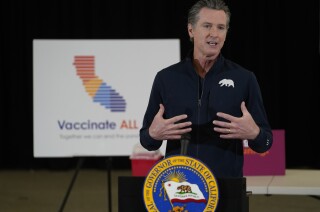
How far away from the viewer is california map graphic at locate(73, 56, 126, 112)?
4.94m

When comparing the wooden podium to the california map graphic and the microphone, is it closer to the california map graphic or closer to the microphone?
the microphone

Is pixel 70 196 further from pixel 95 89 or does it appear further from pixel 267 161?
pixel 267 161

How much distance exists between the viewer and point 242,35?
6.54m

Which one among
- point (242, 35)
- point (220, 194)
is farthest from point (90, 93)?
point (220, 194)

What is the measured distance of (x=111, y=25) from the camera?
21.6 feet

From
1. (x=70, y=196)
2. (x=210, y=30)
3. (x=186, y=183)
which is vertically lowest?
(x=70, y=196)

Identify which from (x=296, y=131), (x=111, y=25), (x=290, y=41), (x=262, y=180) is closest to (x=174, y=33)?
(x=111, y=25)

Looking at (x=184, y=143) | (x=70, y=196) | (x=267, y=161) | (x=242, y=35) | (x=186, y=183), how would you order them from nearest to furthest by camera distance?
(x=186, y=183) < (x=184, y=143) < (x=267, y=161) < (x=70, y=196) < (x=242, y=35)

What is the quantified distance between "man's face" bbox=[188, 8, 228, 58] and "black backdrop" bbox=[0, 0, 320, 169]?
4601 mm

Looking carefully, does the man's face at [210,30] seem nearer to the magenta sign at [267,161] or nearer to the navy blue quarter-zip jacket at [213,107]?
the navy blue quarter-zip jacket at [213,107]

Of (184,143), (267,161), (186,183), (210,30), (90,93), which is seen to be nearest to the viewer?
(186,183)

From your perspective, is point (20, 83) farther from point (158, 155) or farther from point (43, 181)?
point (158, 155)

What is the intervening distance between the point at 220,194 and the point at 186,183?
0.31 ft

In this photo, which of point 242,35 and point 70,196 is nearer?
point 70,196
